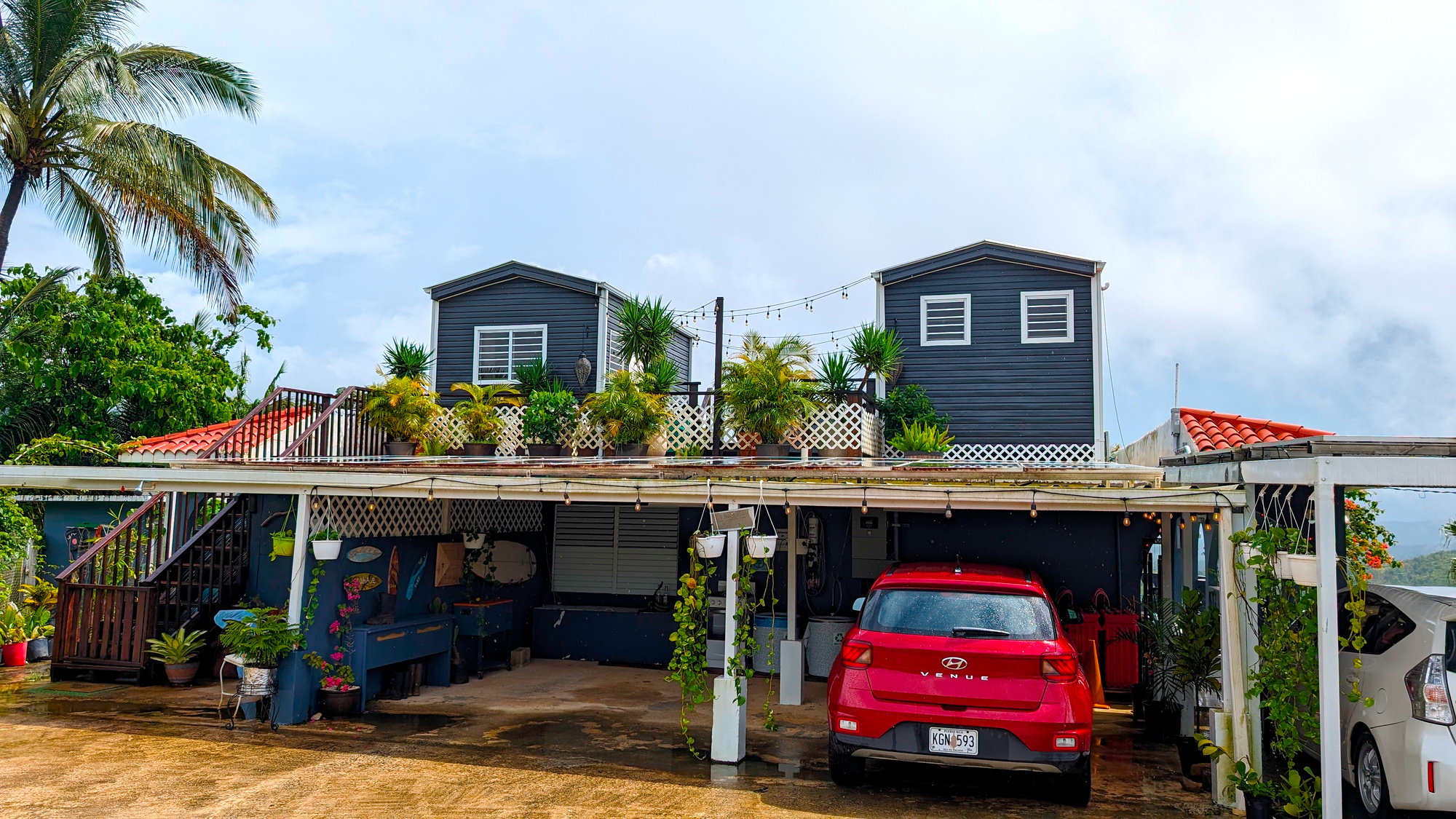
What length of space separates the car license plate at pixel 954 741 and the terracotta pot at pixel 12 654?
11172mm

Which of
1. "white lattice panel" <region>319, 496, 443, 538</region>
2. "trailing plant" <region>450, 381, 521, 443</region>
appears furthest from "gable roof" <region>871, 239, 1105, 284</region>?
"white lattice panel" <region>319, 496, 443, 538</region>

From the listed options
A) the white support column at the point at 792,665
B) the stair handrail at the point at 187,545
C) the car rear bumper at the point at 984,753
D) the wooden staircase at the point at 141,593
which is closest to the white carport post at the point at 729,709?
the car rear bumper at the point at 984,753

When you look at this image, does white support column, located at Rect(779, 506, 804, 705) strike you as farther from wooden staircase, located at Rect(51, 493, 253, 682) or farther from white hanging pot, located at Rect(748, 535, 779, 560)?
wooden staircase, located at Rect(51, 493, 253, 682)

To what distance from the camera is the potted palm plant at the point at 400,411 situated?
1302 cm

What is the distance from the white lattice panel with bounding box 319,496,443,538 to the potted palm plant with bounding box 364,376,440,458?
3.13 m

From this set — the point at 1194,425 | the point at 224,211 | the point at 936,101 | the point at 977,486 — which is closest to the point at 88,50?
the point at 224,211

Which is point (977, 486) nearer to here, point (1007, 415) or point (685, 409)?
point (685, 409)

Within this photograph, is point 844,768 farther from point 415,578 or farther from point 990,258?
point 990,258

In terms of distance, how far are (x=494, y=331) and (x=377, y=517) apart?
7.21m

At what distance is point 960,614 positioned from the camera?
5824mm

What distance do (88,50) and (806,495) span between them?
12.0m

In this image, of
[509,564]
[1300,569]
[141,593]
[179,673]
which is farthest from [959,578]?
[141,593]

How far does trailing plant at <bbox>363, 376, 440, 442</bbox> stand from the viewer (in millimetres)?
13016

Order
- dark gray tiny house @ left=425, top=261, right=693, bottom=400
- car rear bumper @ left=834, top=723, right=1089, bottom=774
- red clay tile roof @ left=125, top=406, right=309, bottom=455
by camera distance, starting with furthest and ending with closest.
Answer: dark gray tiny house @ left=425, top=261, right=693, bottom=400, red clay tile roof @ left=125, top=406, right=309, bottom=455, car rear bumper @ left=834, top=723, right=1089, bottom=774
